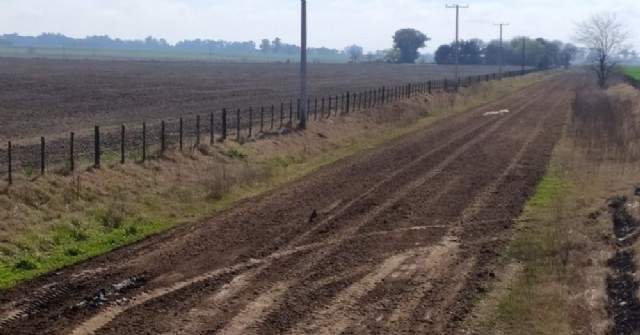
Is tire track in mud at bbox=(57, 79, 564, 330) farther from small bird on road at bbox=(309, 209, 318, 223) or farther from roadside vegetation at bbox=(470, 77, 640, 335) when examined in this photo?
roadside vegetation at bbox=(470, 77, 640, 335)

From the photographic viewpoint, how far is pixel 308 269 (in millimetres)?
14156

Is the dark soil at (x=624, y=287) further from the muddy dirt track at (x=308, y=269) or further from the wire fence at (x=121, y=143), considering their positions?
the wire fence at (x=121, y=143)

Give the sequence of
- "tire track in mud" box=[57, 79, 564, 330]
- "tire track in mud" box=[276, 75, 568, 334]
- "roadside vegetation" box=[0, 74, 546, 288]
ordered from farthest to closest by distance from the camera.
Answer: "tire track in mud" box=[57, 79, 564, 330] → "roadside vegetation" box=[0, 74, 546, 288] → "tire track in mud" box=[276, 75, 568, 334]

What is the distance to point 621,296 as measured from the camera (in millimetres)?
12820

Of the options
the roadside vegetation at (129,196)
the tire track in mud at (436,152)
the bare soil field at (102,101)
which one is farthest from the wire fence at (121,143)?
the tire track in mud at (436,152)

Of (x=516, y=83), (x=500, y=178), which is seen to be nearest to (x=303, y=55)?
(x=500, y=178)

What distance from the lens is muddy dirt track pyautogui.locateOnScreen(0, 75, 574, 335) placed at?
11500 mm

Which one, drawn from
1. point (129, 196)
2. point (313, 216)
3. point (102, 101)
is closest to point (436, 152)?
point (313, 216)

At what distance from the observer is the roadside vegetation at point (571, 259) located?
38.4ft

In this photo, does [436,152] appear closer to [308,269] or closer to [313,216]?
[313,216]

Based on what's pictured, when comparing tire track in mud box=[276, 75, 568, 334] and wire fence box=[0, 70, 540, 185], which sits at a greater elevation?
wire fence box=[0, 70, 540, 185]

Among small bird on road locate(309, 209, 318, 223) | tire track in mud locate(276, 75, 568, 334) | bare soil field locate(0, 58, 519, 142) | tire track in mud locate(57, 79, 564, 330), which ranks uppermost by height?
bare soil field locate(0, 58, 519, 142)

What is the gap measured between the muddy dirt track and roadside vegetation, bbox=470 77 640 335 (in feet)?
1.51

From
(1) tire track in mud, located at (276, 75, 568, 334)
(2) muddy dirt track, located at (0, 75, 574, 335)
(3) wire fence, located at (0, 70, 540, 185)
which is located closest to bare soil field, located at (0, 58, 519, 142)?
(3) wire fence, located at (0, 70, 540, 185)
